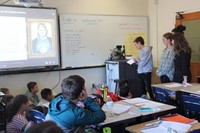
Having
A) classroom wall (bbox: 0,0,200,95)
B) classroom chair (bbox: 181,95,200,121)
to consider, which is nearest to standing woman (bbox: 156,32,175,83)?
classroom chair (bbox: 181,95,200,121)

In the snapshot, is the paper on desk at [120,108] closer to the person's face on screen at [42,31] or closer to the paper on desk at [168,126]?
the paper on desk at [168,126]

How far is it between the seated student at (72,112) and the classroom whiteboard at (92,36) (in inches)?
133

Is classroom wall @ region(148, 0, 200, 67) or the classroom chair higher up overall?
classroom wall @ region(148, 0, 200, 67)

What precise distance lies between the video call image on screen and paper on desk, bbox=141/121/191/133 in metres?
3.49

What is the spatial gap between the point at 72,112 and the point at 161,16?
193 inches

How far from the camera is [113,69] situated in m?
5.91

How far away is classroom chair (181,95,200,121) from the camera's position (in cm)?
318

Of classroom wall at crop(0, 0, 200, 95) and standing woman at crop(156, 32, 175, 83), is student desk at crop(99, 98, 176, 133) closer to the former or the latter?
standing woman at crop(156, 32, 175, 83)

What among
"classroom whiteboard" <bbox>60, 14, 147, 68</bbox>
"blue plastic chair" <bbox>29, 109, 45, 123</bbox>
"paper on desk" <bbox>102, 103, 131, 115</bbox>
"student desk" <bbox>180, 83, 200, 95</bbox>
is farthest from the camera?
"classroom whiteboard" <bbox>60, 14, 147, 68</bbox>

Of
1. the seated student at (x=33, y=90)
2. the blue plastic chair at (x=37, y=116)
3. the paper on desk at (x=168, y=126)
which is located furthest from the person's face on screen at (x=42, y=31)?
the paper on desk at (x=168, y=126)

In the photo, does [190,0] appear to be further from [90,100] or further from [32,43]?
[90,100]

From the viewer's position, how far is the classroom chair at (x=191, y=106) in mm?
3178

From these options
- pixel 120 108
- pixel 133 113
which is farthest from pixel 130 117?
pixel 120 108

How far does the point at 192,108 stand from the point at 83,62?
306cm
